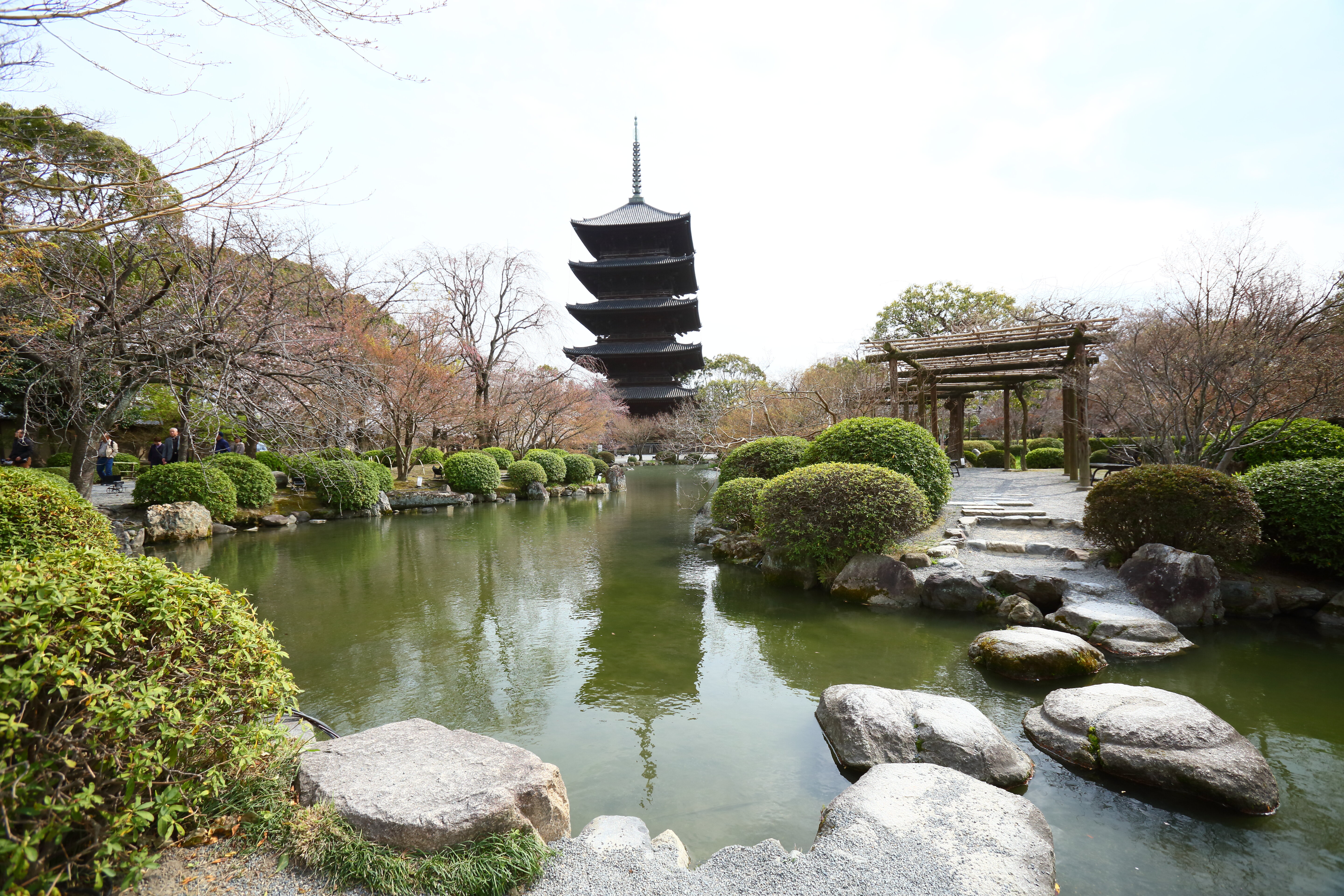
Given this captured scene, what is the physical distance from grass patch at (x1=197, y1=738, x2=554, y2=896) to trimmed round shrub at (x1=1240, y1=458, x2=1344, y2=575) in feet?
22.4

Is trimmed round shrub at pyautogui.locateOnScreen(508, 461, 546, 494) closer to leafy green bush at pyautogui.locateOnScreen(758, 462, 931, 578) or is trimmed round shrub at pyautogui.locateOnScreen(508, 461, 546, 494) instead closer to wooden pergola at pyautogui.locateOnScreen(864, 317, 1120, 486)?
wooden pergola at pyautogui.locateOnScreen(864, 317, 1120, 486)

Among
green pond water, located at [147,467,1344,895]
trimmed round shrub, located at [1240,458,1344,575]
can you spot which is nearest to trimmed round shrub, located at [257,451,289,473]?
green pond water, located at [147,467,1344,895]

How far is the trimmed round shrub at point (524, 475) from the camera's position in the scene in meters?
17.1

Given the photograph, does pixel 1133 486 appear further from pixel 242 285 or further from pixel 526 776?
pixel 242 285

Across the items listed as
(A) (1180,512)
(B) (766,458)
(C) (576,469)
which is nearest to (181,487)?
(B) (766,458)

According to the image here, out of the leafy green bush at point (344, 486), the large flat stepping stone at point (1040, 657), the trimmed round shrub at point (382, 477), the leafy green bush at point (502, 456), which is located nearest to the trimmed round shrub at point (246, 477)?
the leafy green bush at point (344, 486)

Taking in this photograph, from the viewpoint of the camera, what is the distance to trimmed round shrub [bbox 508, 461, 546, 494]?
17.1 meters

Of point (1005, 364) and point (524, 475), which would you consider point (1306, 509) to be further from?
Result: point (524, 475)

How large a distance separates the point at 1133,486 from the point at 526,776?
20.0ft

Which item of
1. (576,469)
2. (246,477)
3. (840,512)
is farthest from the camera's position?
(576,469)

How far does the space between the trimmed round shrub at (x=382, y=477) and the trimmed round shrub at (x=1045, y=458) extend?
59.2 ft

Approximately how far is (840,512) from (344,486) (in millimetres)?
10866

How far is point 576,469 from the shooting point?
1953 cm

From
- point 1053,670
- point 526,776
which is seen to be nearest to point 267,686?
point 526,776
